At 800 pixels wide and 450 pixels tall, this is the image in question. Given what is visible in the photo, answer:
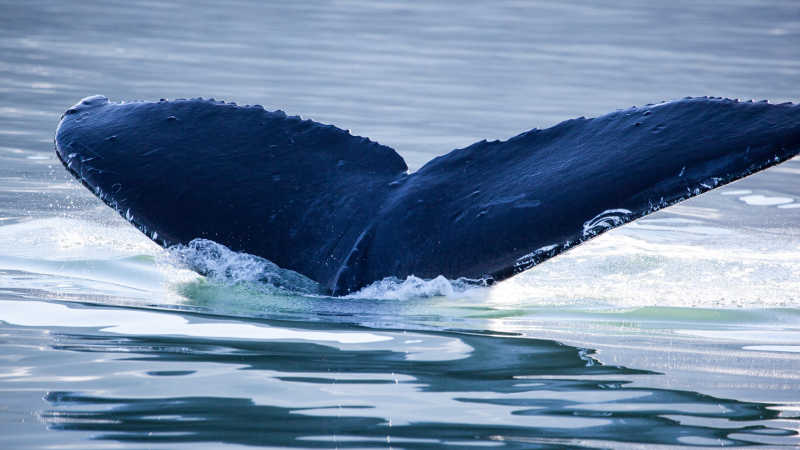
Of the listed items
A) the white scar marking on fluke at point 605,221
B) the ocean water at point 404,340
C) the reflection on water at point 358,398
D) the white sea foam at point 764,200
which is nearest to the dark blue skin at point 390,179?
the white scar marking on fluke at point 605,221

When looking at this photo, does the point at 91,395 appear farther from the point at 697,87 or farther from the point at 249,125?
the point at 697,87

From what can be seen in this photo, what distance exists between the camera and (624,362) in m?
5.26

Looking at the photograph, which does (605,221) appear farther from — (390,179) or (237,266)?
(237,266)

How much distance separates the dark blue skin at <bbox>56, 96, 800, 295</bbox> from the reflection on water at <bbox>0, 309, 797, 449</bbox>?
0.53 meters

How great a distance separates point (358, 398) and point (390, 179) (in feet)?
5.90

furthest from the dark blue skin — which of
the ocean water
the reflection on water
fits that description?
the reflection on water

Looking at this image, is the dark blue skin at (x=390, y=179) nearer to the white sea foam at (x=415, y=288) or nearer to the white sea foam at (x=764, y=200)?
the white sea foam at (x=415, y=288)

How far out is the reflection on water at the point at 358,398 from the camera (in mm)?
4141

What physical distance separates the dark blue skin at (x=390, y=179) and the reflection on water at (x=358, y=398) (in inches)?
20.8

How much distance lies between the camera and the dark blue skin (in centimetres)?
530

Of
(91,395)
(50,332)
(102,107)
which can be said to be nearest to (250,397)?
(91,395)

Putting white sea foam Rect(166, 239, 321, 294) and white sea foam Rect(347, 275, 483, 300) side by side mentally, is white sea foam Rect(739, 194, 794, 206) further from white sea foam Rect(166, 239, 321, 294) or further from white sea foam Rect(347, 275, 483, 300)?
white sea foam Rect(166, 239, 321, 294)

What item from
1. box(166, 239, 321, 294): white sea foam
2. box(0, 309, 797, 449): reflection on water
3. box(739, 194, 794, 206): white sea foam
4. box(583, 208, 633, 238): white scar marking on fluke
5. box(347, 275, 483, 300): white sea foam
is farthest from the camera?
box(739, 194, 794, 206): white sea foam

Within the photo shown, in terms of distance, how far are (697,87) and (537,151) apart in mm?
12855
